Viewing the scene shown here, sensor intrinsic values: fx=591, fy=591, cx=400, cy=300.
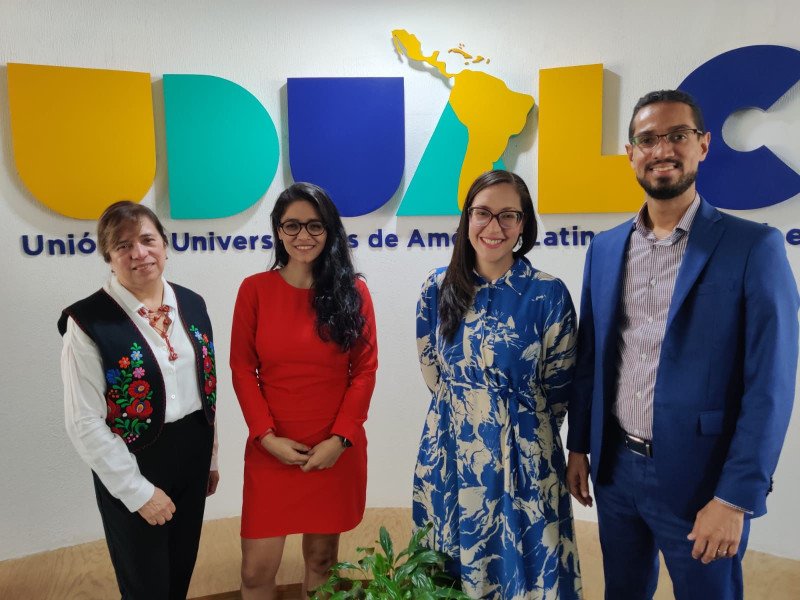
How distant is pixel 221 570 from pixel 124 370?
1565mm

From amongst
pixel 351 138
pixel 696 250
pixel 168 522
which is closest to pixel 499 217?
pixel 696 250

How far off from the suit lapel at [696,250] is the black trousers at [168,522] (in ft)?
5.10

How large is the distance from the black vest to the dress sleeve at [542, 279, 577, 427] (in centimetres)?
123

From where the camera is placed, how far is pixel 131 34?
313cm

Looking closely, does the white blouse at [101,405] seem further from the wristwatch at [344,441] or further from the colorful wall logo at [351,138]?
the colorful wall logo at [351,138]

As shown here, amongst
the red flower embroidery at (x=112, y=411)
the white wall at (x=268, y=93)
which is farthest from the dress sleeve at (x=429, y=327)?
the white wall at (x=268, y=93)

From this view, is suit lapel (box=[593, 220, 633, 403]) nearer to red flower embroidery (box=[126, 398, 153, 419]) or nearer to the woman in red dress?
the woman in red dress

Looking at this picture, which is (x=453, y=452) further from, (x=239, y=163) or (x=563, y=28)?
(x=563, y=28)

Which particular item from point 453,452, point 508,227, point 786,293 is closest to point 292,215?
point 508,227

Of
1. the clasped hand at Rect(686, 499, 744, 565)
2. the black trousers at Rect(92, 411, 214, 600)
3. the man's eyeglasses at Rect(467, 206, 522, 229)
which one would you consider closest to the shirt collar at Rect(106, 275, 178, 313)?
the black trousers at Rect(92, 411, 214, 600)

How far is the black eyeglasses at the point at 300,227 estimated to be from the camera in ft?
6.73

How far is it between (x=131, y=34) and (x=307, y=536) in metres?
2.69

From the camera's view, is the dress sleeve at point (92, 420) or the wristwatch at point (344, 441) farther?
the wristwatch at point (344, 441)

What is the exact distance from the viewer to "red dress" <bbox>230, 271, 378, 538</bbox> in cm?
209
